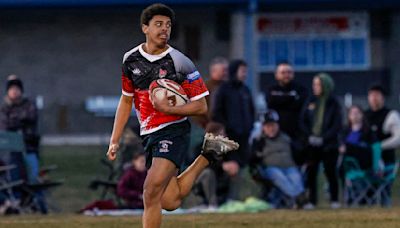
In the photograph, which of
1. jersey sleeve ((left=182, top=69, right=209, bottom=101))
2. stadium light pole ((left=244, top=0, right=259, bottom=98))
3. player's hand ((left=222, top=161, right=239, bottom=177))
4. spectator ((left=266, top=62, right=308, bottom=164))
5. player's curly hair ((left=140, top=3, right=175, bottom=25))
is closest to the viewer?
player's curly hair ((left=140, top=3, right=175, bottom=25))

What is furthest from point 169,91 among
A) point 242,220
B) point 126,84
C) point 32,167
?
point 32,167

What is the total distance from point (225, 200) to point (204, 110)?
6.56 metres

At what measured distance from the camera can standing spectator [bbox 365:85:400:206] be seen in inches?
690

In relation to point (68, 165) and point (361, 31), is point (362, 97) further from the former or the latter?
point (68, 165)

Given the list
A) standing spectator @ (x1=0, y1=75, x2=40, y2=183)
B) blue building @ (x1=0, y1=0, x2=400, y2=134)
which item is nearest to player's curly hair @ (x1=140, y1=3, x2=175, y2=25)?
standing spectator @ (x1=0, y1=75, x2=40, y2=183)

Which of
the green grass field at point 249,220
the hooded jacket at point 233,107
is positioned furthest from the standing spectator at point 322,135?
the green grass field at point 249,220

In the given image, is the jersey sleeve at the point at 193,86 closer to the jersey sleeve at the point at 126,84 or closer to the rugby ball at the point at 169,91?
the rugby ball at the point at 169,91

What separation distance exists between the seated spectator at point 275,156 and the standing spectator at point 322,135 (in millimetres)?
453

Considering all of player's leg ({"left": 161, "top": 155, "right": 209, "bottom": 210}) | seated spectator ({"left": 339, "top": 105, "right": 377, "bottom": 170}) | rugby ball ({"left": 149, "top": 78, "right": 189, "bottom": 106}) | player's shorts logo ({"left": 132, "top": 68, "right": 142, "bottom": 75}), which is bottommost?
seated spectator ({"left": 339, "top": 105, "right": 377, "bottom": 170})

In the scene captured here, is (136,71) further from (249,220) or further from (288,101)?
(288,101)

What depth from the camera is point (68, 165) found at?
995 inches

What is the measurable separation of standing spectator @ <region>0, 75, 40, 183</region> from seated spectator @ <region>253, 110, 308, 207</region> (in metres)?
2.73

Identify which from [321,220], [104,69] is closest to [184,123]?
[321,220]

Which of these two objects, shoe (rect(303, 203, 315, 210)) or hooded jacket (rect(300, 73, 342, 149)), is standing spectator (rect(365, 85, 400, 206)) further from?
shoe (rect(303, 203, 315, 210))
